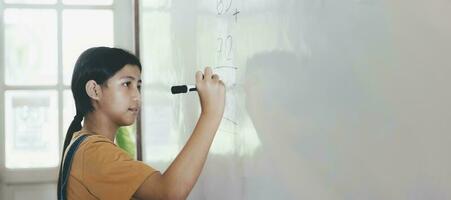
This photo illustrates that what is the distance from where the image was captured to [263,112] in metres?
0.73

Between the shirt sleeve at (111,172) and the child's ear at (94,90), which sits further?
the child's ear at (94,90)

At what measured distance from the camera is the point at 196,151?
710 mm

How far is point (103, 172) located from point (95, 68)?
8.7 inches

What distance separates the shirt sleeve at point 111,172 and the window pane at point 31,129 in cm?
153

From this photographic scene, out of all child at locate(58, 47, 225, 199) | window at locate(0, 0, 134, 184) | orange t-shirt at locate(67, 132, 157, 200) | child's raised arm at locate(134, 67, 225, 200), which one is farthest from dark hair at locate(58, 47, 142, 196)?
window at locate(0, 0, 134, 184)

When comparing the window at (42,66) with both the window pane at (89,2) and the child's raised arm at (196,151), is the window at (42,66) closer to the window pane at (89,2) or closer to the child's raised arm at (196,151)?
the window pane at (89,2)

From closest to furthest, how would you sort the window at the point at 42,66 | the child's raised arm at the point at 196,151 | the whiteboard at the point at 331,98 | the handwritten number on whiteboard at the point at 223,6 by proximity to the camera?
the whiteboard at the point at 331,98 → the child's raised arm at the point at 196,151 → the handwritten number on whiteboard at the point at 223,6 → the window at the point at 42,66

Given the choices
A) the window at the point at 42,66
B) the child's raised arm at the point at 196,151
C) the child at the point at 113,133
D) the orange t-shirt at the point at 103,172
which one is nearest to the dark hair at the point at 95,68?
the child at the point at 113,133

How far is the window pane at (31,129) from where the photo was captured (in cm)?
222

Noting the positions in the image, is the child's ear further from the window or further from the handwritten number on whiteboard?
the window

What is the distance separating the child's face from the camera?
91 centimetres

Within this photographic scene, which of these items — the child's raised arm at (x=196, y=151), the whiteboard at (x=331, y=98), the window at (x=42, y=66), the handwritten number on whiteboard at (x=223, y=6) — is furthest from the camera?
the window at (x=42, y=66)

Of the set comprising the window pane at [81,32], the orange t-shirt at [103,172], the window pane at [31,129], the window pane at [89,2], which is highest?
the window pane at [89,2]

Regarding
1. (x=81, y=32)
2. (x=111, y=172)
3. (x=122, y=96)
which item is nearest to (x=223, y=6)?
(x=122, y=96)
